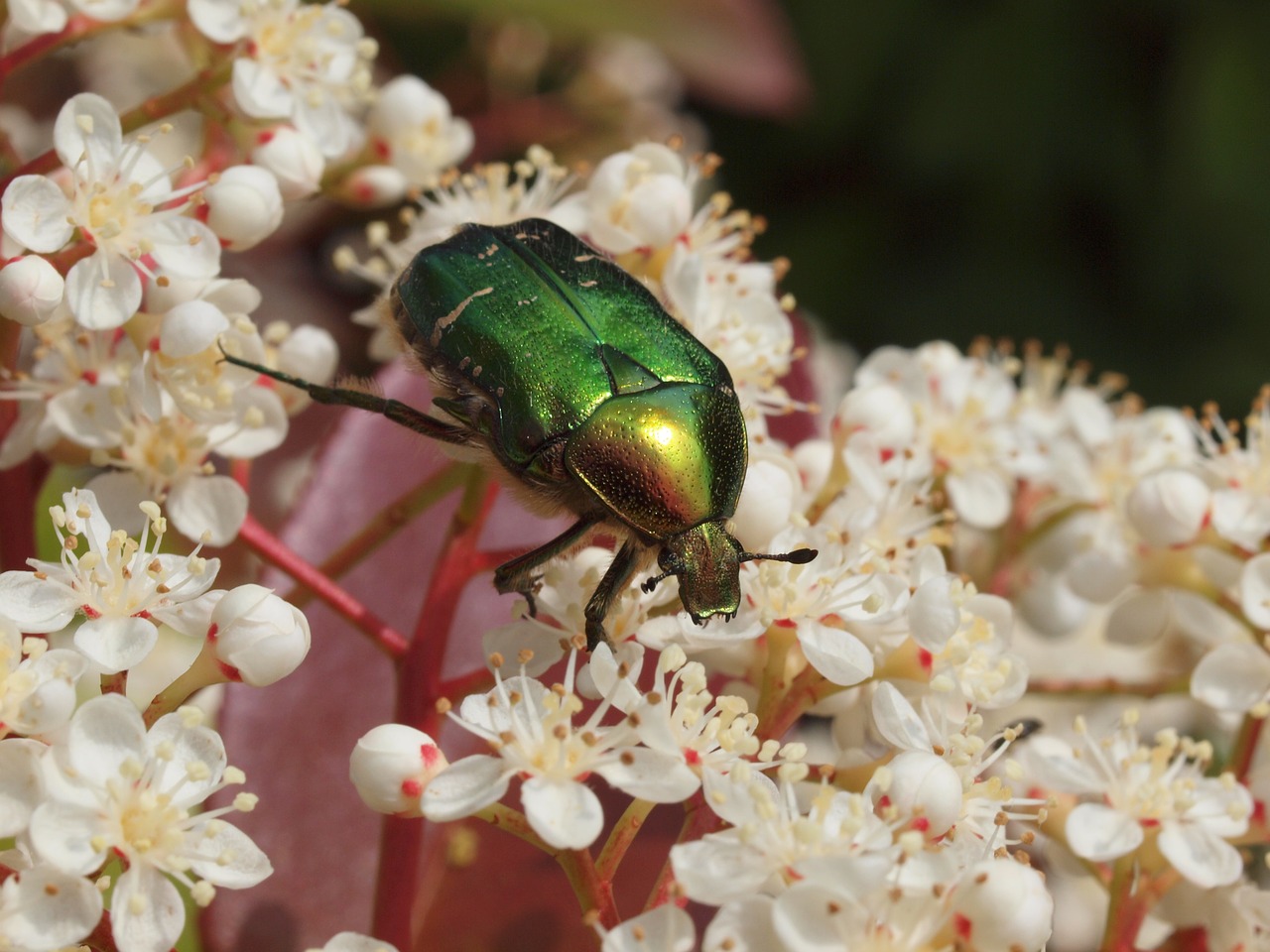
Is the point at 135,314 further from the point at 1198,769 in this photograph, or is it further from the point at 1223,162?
the point at 1223,162

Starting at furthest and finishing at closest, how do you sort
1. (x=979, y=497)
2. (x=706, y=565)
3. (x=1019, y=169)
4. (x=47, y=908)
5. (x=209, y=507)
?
(x=1019, y=169), (x=979, y=497), (x=209, y=507), (x=706, y=565), (x=47, y=908)

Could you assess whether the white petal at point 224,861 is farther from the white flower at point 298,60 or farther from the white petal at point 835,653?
the white flower at point 298,60

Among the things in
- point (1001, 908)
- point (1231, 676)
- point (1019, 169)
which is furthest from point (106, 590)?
point (1019, 169)

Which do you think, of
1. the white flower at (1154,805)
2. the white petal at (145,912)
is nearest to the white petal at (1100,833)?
the white flower at (1154,805)

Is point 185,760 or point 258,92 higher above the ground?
point 258,92

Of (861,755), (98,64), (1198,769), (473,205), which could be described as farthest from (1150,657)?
(98,64)

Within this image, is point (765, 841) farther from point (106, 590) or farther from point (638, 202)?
point (638, 202)

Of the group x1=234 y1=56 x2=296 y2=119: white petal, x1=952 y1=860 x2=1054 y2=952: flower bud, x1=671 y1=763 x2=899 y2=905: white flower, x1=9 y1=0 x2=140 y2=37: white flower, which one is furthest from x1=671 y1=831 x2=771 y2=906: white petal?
x1=9 y1=0 x2=140 y2=37: white flower
